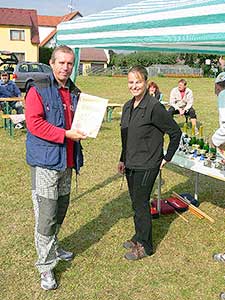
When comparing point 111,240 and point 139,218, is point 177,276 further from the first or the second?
point 111,240

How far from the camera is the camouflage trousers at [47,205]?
114 inches

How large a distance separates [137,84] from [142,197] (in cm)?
98

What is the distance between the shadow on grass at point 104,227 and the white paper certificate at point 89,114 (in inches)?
52.7

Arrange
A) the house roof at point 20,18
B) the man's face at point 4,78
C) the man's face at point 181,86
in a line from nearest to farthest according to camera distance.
→ the man's face at point 4,78 < the man's face at point 181,86 < the house roof at point 20,18

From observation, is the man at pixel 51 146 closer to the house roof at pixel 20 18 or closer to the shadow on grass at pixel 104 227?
the shadow on grass at pixel 104 227

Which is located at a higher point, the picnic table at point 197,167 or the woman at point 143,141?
the woman at point 143,141

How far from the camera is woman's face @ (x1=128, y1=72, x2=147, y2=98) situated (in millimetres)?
3189

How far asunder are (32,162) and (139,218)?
1163mm

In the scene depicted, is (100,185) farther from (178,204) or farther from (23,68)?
(23,68)

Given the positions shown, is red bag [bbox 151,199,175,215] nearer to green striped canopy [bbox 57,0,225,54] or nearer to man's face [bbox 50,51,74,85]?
green striped canopy [bbox 57,0,225,54]

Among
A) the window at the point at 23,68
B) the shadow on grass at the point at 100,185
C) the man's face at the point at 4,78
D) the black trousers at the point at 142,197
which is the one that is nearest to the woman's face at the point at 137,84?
the black trousers at the point at 142,197

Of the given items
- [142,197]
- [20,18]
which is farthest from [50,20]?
[142,197]

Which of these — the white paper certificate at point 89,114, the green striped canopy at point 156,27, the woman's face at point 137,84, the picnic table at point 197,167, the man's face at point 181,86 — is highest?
the green striped canopy at point 156,27

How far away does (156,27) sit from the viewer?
3.24 metres
